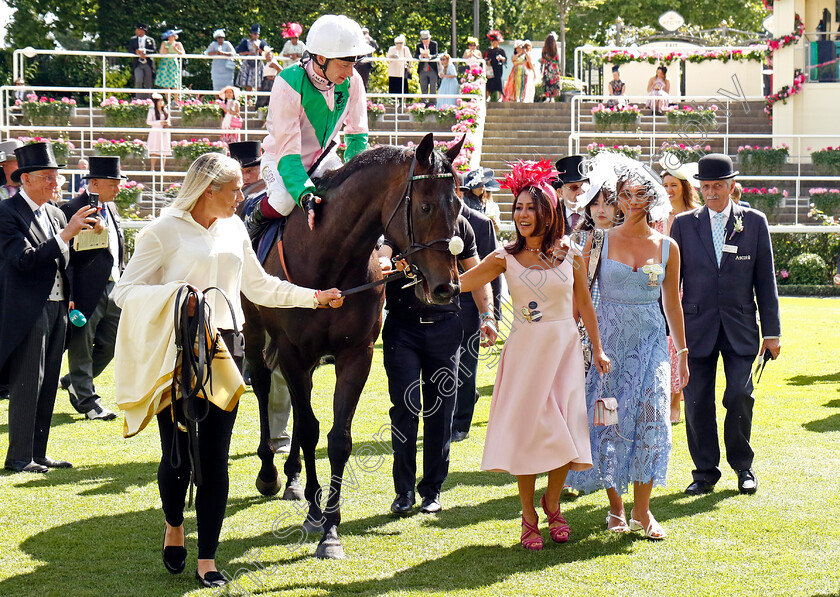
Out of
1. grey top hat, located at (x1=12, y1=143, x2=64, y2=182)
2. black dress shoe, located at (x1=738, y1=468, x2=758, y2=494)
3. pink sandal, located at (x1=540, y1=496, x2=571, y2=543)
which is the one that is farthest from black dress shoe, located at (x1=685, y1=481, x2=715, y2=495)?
grey top hat, located at (x1=12, y1=143, x2=64, y2=182)

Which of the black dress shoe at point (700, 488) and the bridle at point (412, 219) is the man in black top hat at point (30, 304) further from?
the black dress shoe at point (700, 488)

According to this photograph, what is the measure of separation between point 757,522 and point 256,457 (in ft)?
11.7

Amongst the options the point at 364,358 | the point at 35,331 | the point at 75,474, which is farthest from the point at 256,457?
the point at 364,358

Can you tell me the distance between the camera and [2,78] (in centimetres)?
3250

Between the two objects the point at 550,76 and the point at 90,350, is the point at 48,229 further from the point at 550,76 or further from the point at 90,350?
the point at 550,76

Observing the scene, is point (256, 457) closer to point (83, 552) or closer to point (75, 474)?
point (75, 474)

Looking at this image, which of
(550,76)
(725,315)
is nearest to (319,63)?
(725,315)

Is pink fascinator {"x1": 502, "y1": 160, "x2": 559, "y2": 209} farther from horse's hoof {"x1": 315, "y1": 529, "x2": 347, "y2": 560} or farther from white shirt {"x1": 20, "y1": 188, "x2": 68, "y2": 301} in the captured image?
white shirt {"x1": 20, "y1": 188, "x2": 68, "y2": 301}

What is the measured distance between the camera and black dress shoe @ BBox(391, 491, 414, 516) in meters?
6.02

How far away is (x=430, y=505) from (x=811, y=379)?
19.2ft

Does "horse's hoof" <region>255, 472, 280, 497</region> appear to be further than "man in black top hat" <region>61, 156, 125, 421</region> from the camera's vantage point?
No

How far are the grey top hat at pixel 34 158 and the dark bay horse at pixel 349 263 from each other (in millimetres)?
2099

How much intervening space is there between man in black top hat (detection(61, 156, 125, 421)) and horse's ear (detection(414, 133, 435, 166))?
3.44 m

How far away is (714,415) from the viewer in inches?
262
